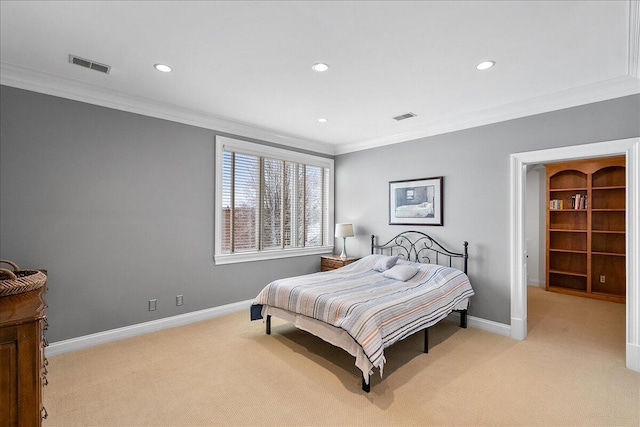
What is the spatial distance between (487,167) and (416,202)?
3.40 feet

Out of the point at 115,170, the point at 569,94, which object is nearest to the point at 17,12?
the point at 115,170

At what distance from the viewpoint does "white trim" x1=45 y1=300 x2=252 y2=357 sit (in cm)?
311

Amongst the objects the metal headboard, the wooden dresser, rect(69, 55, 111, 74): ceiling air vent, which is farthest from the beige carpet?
rect(69, 55, 111, 74): ceiling air vent

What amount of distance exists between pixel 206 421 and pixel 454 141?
4.05 m

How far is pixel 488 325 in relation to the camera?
12.6 ft

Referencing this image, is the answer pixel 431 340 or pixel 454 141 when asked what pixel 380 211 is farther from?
pixel 431 340

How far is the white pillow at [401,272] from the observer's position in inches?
146

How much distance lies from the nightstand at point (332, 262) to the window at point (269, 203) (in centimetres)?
22

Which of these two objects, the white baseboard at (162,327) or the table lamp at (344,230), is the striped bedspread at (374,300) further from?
the table lamp at (344,230)

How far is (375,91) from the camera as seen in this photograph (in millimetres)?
3254

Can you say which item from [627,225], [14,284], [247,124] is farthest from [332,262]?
[14,284]

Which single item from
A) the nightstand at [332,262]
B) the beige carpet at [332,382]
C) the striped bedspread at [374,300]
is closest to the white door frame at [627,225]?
the beige carpet at [332,382]

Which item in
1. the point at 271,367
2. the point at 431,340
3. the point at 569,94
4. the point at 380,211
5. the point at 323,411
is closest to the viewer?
the point at 323,411

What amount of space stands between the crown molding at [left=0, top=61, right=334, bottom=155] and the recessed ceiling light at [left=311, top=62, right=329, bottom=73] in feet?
6.22
